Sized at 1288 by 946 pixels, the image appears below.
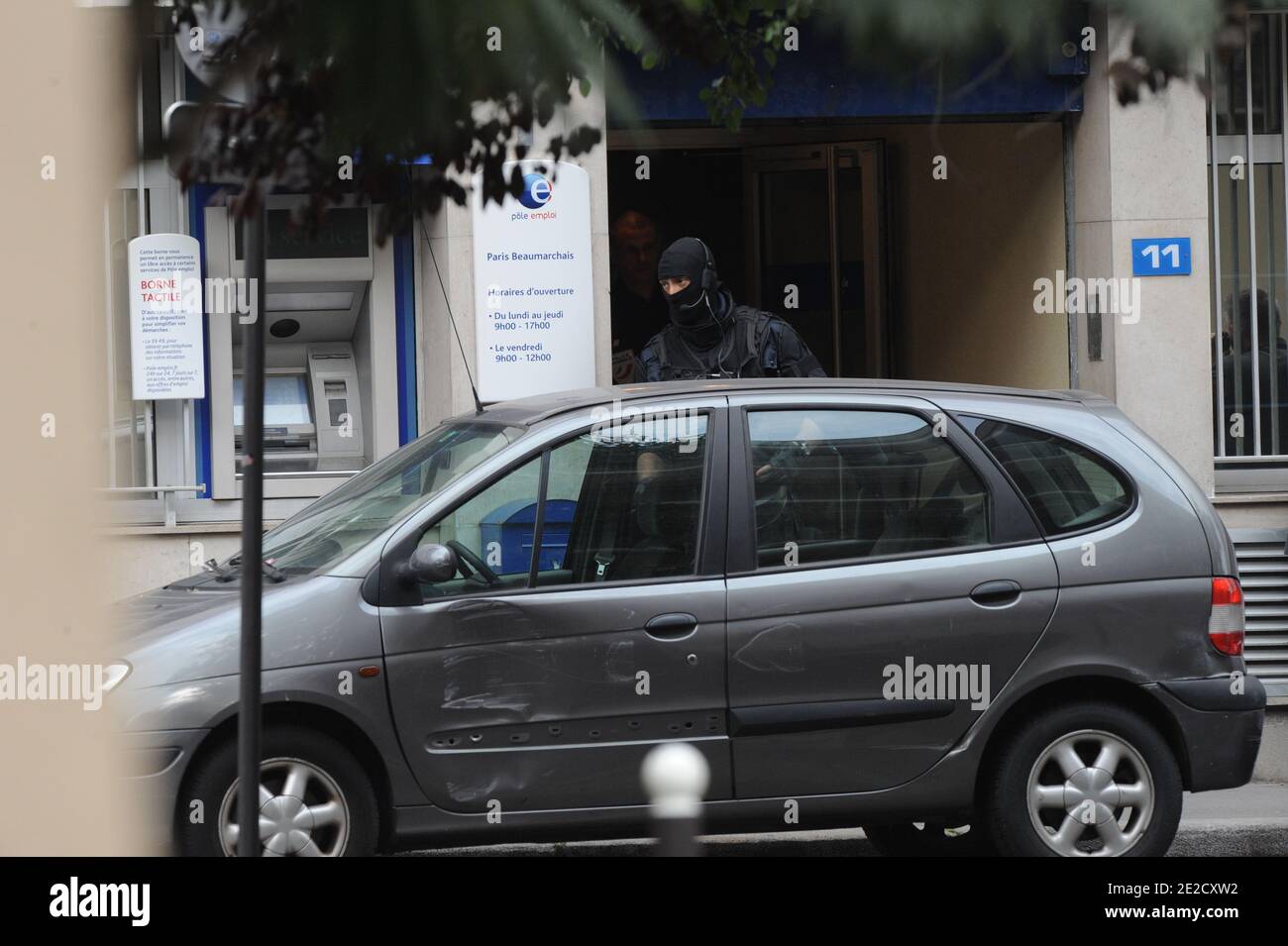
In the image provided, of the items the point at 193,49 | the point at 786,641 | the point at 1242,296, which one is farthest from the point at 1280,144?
the point at 193,49

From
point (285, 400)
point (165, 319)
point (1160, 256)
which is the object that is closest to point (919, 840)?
point (1160, 256)

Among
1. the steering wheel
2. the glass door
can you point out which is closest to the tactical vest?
the steering wheel

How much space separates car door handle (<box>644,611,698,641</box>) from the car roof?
31.2 inches

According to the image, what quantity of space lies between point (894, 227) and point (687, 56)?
972 centimetres

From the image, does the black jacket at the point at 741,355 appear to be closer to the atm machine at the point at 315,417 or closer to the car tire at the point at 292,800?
the atm machine at the point at 315,417

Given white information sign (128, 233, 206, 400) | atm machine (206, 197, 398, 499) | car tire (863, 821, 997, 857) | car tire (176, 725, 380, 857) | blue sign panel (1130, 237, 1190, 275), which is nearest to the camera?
car tire (176, 725, 380, 857)

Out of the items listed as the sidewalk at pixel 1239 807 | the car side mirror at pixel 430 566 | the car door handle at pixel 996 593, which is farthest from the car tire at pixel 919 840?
the car side mirror at pixel 430 566

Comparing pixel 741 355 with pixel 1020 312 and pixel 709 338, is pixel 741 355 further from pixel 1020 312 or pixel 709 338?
pixel 1020 312

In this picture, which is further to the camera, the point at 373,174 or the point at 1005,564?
the point at 1005,564

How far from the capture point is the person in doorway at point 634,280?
38.1 feet

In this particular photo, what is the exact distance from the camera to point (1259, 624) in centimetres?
905

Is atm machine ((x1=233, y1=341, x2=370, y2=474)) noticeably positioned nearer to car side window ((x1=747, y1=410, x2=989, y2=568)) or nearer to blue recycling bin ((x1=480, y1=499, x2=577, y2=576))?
blue recycling bin ((x1=480, y1=499, x2=577, y2=576))

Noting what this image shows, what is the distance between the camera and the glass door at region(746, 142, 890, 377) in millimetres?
12117
